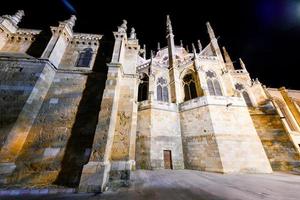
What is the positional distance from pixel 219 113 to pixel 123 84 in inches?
387

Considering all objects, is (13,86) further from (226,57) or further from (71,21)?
(226,57)

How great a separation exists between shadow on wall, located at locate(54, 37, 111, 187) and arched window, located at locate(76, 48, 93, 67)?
116 centimetres

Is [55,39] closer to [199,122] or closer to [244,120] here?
[199,122]

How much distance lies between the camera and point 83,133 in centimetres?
623

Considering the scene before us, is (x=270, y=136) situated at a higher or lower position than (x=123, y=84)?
lower

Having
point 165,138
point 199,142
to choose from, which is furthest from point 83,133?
point 199,142

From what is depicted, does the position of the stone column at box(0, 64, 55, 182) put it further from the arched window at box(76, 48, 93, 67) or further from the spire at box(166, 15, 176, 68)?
the spire at box(166, 15, 176, 68)

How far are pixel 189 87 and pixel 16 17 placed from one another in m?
17.6

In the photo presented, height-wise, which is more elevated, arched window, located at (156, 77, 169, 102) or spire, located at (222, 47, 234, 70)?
spire, located at (222, 47, 234, 70)

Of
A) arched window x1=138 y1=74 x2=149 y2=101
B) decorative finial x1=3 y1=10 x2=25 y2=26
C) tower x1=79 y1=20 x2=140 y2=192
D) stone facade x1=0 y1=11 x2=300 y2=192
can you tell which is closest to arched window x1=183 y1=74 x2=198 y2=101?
stone facade x1=0 y1=11 x2=300 y2=192

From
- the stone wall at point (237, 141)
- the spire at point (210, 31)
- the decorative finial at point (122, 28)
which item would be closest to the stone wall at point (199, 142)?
the stone wall at point (237, 141)

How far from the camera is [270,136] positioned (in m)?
13.1

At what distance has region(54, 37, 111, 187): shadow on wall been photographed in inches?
216

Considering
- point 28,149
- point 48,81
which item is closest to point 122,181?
point 28,149
